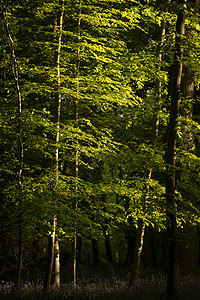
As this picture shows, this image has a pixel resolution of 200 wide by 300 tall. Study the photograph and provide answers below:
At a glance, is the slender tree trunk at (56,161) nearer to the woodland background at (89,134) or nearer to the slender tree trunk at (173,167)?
the woodland background at (89,134)

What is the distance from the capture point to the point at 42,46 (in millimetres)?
9758

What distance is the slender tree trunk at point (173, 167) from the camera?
705cm

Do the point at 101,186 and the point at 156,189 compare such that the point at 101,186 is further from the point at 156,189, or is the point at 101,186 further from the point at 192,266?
the point at 192,266

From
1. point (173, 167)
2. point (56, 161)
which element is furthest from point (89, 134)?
point (173, 167)

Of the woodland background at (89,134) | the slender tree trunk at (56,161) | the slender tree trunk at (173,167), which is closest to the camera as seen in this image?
the slender tree trunk at (173,167)

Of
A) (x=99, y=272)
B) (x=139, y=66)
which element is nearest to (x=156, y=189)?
(x=139, y=66)

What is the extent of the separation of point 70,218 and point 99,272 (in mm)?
9704

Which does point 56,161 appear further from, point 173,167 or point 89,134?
point 173,167

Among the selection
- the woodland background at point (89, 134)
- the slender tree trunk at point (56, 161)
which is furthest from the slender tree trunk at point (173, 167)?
the slender tree trunk at point (56, 161)

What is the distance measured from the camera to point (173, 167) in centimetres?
750

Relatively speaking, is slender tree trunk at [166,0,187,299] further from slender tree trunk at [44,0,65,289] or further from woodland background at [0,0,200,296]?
slender tree trunk at [44,0,65,289]

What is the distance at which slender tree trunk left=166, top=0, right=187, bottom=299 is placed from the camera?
7.05m

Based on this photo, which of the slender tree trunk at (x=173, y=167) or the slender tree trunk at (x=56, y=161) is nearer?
the slender tree trunk at (x=173, y=167)

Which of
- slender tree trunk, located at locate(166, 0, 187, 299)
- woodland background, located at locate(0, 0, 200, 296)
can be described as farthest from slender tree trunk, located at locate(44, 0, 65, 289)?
slender tree trunk, located at locate(166, 0, 187, 299)
